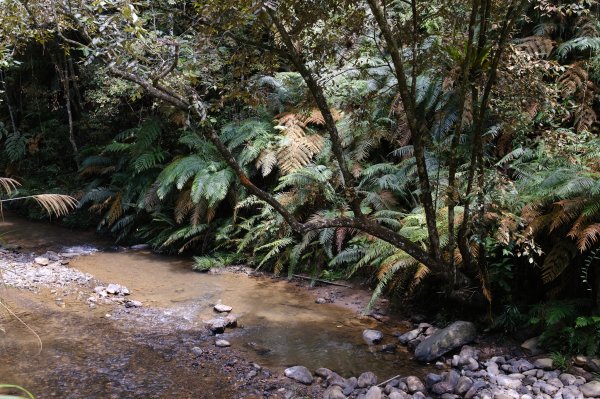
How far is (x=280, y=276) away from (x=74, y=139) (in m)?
7.27

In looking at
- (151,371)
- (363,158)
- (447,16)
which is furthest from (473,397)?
(363,158)

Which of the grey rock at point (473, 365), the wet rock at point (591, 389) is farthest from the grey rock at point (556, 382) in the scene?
the grey rock at point (473, 365)

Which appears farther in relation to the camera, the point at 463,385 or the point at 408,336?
the point at 408,336

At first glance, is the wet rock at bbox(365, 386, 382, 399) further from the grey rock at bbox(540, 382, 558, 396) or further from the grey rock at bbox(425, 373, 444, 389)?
the grey rock at bbox(540, 382, 558, 396)

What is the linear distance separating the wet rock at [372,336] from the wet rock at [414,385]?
30.4 inches

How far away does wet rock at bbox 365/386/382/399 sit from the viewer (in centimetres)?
331

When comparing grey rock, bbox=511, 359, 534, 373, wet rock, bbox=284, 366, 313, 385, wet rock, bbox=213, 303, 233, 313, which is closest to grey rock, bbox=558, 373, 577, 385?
grey rock, bbox=511, 359, 534, 373

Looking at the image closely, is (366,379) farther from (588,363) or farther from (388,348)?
(588,363)

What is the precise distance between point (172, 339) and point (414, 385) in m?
2.17

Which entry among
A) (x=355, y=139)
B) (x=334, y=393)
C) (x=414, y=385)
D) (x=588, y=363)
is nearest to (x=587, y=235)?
(x=588, y=363)

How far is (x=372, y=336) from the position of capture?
14.3 ft

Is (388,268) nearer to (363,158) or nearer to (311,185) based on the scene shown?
(311,185)

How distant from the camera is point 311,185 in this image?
243 inches

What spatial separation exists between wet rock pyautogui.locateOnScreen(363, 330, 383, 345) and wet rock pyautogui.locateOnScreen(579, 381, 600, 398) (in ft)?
5.25
